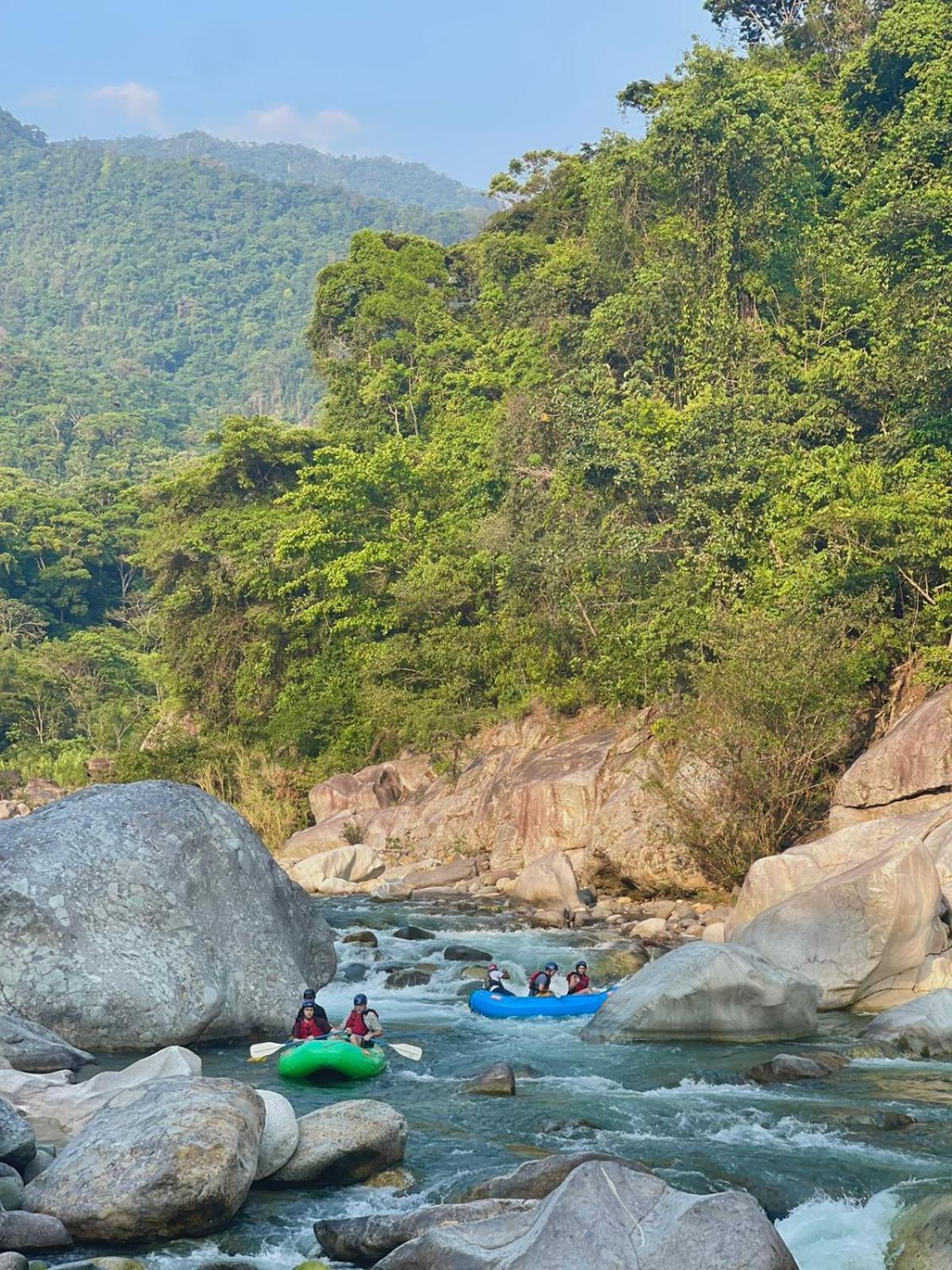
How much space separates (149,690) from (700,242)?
97.7ft

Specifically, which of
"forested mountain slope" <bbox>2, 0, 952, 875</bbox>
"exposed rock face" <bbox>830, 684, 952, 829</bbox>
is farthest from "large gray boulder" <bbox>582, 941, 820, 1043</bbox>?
"forested mountain slope" <bbox>2, 0, 952, 875</bbox>

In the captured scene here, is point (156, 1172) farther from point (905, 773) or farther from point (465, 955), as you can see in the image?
point (905, 773)

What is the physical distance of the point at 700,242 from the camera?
32250mm

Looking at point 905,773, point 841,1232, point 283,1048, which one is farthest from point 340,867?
point 841,1232

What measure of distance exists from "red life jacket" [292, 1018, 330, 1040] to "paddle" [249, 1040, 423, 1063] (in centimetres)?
11

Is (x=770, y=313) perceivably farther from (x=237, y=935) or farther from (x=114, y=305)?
(x=114, y=305)

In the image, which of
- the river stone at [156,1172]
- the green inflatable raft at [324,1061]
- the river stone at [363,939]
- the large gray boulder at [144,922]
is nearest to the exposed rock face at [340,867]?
the river stone at [363,939]

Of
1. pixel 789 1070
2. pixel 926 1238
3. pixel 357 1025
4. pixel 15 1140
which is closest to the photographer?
pixel 926 1238

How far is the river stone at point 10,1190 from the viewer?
8.24m

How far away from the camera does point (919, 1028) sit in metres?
12.5

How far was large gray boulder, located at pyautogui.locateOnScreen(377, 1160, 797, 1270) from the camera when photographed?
668 centimetres

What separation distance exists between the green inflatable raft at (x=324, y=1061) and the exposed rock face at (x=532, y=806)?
10.4 meters

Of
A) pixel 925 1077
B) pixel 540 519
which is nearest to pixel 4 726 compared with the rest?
pixel 540 519

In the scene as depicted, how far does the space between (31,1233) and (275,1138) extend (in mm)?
1667
